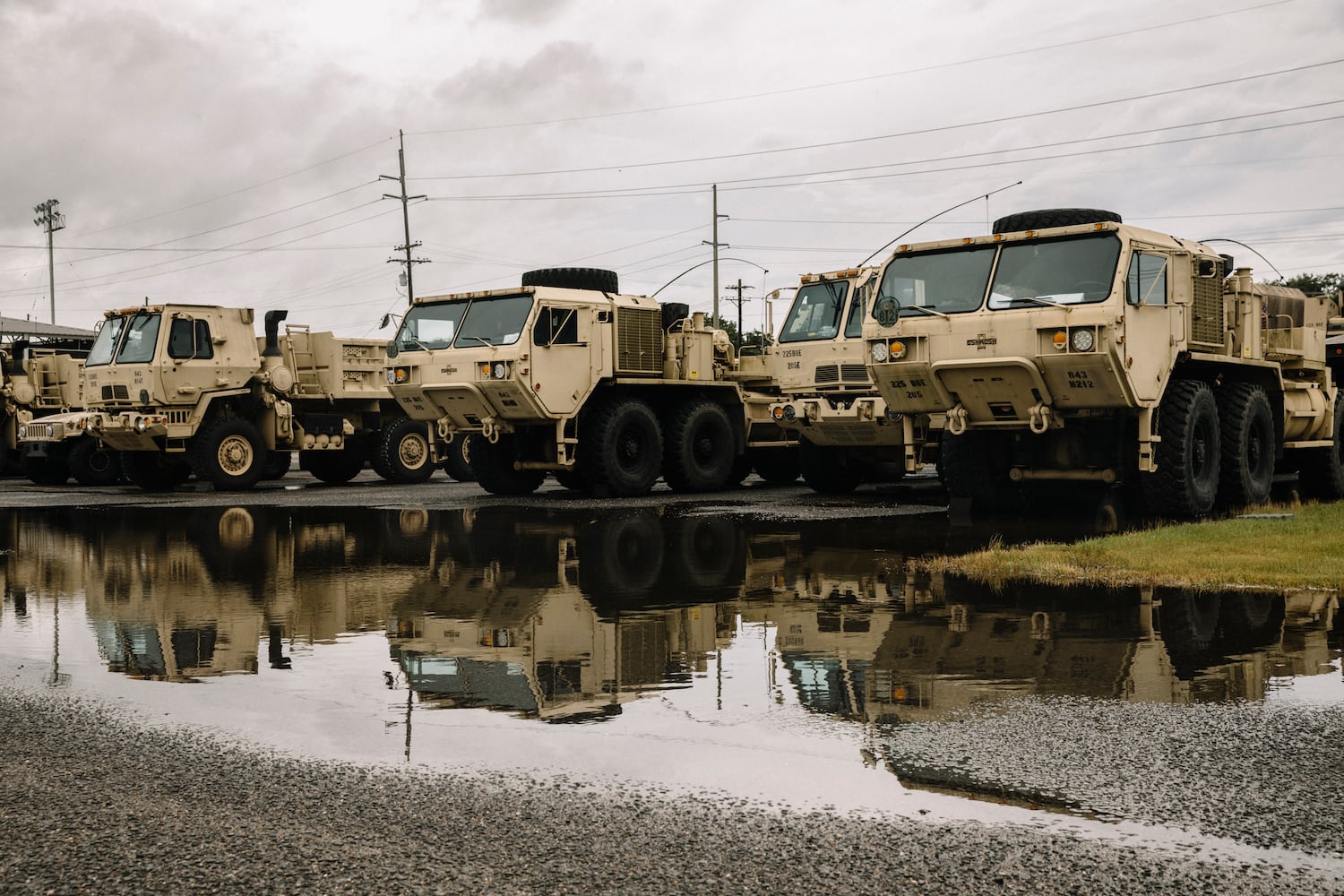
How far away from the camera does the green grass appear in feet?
28.7

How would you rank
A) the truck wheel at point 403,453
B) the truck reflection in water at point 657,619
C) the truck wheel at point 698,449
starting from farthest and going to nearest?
the truck wheel at point 403,453 → the truck wheel at point 698,449 → the truck reflection in water at point 657,619

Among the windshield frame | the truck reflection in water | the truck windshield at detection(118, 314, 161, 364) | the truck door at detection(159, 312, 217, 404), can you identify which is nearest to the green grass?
the truck reflection in water

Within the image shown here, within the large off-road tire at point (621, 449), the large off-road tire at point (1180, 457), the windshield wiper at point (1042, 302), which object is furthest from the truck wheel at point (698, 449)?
the large off-road tire at point (1180, 457)

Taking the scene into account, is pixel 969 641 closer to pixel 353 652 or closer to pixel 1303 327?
pixel 353 652

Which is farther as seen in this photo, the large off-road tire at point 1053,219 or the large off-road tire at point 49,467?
the large off-road tire at point 49,467

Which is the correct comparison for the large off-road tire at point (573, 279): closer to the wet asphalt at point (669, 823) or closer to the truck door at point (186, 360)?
the truck door at point (186, 360)

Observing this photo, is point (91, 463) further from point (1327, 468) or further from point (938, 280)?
point (1327, 468)

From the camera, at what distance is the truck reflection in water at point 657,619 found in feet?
19.6

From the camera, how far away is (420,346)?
1828cm

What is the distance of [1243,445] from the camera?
47.3 ft

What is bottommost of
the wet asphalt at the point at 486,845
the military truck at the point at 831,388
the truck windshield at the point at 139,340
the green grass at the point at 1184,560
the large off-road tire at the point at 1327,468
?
the wet asphalt at the point at 486,845

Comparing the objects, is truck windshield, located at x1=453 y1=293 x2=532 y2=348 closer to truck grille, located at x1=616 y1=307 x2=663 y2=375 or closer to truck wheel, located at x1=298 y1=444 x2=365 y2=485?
truck grille, located at x1=616 y1=307 x2=663 y2=375

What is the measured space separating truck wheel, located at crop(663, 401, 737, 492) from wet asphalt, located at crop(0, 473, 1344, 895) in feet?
47.0

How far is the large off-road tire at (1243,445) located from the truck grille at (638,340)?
788 cm
